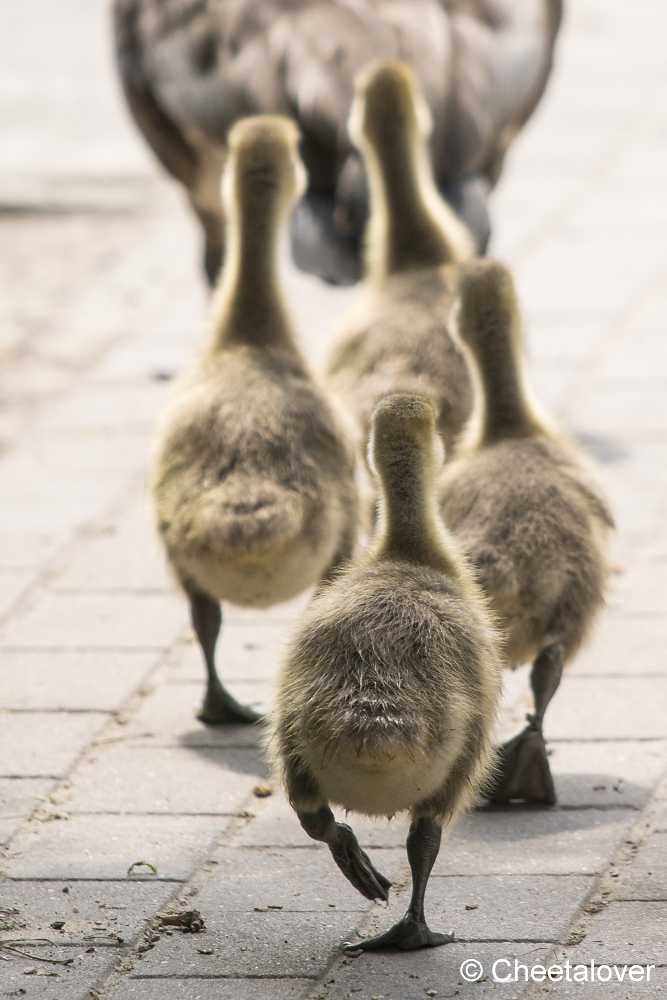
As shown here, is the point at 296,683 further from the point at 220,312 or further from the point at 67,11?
the point at 67,11

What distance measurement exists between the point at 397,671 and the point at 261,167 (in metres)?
2.05

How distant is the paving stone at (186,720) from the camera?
4234 mm

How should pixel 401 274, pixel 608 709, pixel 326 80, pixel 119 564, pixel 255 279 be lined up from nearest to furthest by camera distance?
pixel 608 709, pixel 255 279, pixel 401 274, pixel 119 564, pixel 326 80

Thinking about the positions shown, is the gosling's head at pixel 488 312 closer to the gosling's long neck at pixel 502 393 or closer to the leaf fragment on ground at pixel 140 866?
the gosling's long neck at pixel 502 393

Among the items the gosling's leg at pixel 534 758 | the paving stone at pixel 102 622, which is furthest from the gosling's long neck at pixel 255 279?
the gosling's leg at pixel 534 758

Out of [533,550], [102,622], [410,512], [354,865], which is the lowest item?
[102,622]

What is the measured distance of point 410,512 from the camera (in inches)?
131

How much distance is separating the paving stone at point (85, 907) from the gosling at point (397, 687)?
459mm

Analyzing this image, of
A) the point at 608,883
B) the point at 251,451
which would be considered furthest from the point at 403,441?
the point at 608,883

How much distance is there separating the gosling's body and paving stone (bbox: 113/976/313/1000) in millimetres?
3557

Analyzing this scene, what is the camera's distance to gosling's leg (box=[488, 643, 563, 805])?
12.4ft

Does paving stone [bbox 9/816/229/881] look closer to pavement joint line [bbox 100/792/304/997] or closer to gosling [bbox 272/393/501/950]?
pavement joint line [bbox 100/792/304/997]

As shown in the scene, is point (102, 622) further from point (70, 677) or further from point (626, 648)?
point (626, 648)

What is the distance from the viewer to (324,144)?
20.1 ft
